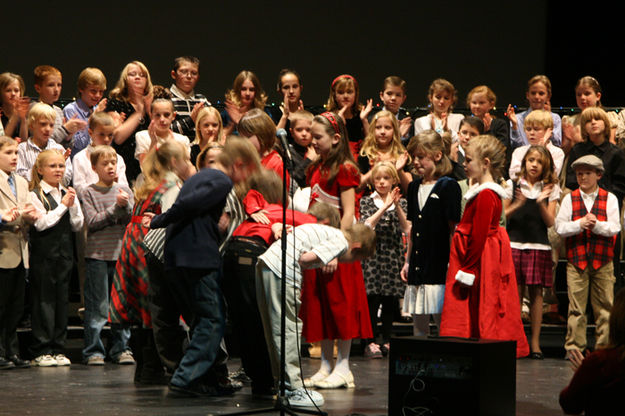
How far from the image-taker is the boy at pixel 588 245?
24.1ft

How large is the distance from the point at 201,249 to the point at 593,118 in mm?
4366

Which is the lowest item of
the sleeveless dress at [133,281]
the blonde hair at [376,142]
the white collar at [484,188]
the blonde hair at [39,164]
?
the sleeveless dress at [133,281]

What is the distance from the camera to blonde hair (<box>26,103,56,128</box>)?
7.26 meters

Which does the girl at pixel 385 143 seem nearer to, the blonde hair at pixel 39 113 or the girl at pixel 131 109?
the girl at pixel 131 109

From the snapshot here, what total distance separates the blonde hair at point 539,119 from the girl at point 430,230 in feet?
6.89

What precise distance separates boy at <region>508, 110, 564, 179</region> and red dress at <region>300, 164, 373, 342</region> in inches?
114

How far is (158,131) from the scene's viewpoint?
7379 mm

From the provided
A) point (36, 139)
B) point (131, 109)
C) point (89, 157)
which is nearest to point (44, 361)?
point (89, 157)

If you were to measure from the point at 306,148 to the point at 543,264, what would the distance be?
2144 millimetres

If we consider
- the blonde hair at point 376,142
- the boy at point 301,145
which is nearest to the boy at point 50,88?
the boy at point 301,145

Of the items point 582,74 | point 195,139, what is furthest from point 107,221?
point 582,74

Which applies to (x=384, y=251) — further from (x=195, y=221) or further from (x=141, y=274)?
(x=195, y=221)

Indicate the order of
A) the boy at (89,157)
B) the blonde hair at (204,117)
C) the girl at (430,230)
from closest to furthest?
the girl at (430,230) < the boy at (89,157) < the blonde hair at (204,117)

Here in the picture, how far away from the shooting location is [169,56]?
978cm
